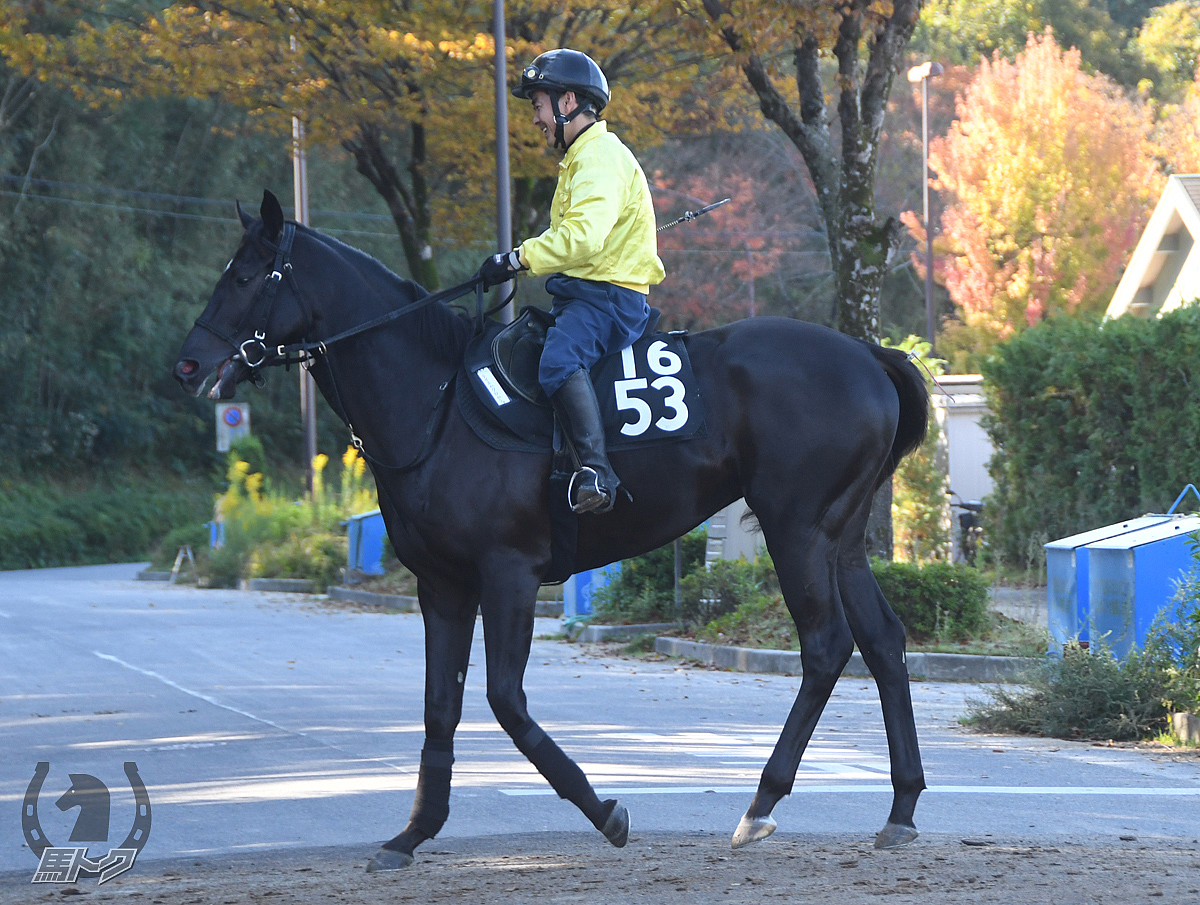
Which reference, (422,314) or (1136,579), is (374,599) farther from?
(422,314)

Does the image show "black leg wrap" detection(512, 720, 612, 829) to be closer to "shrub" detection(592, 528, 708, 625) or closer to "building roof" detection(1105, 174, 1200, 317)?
"shrub" detection(592, 528, 708, 625)

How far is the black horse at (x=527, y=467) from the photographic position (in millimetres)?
5723

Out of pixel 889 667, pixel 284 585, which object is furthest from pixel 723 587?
pixel 284 585

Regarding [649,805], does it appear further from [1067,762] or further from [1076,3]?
[1076,3]

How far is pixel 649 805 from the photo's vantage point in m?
6.80

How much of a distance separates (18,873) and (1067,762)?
538 cm

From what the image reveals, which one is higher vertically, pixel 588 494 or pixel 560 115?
pixel 560 115

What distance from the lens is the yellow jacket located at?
225 inches

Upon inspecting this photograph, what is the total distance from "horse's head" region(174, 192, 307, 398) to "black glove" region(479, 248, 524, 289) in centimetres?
83

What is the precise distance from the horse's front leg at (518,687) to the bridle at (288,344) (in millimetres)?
613

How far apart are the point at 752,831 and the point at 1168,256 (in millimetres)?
27065

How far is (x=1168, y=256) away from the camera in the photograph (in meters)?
29.9

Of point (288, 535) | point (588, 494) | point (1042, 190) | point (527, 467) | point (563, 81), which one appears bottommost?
point (588, 494)

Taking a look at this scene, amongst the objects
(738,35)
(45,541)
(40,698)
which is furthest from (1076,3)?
(40,698)
